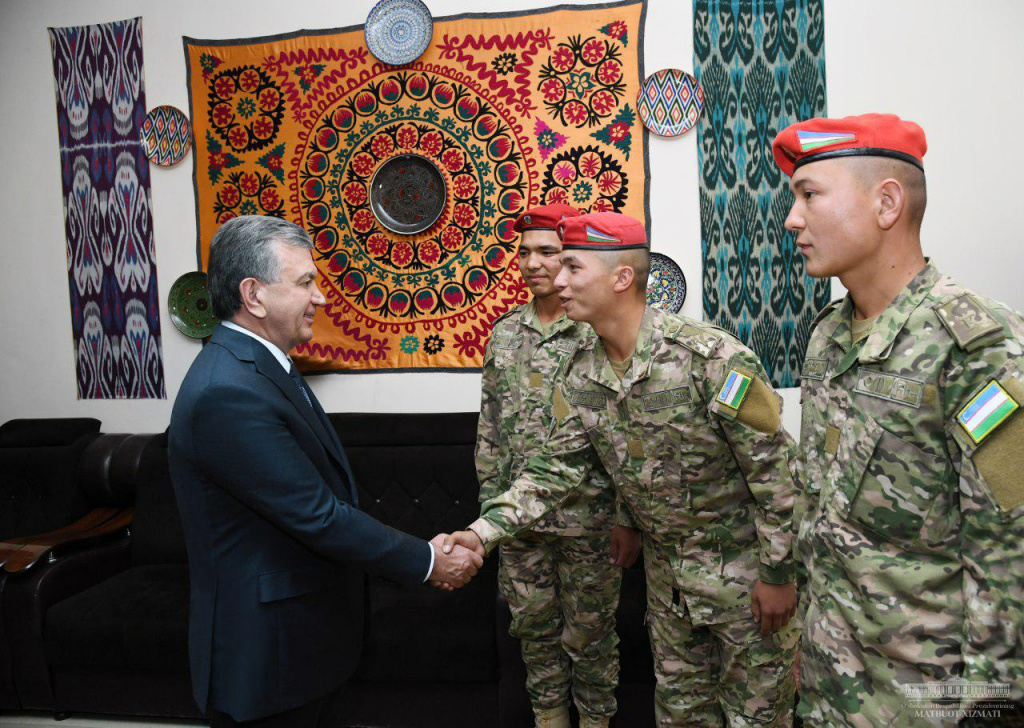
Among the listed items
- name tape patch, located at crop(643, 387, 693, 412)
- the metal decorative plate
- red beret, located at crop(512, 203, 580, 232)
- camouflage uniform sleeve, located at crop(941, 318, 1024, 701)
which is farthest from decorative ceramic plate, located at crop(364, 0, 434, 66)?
camouflage uniform sleeve, located at crop(941, 318, 1024, 701)

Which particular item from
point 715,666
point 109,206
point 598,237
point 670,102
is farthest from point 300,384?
point 109,206

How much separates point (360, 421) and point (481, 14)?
2.15m

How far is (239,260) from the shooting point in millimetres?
1589

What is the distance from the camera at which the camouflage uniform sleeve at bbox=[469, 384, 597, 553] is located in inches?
83.9

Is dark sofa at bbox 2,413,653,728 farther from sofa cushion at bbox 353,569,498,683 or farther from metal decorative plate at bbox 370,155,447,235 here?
metal decorative plate at bbox 370,155,447,235

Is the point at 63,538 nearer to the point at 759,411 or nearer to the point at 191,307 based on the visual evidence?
the point at 191,307

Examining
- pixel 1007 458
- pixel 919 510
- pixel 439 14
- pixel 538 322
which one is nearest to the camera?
pixel 1007 458

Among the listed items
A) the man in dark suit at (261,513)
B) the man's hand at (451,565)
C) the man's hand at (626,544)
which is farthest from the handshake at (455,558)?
the man's hand at (626,544)

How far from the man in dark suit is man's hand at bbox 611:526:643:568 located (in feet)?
3.23

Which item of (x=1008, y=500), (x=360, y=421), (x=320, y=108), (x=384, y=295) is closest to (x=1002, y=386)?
(x=1008, y=500)

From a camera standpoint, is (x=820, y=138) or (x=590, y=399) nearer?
(x=820, y=138)

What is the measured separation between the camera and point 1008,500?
39.9 inches

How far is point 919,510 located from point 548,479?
3.93 ft

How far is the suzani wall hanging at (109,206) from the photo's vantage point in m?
3.89
